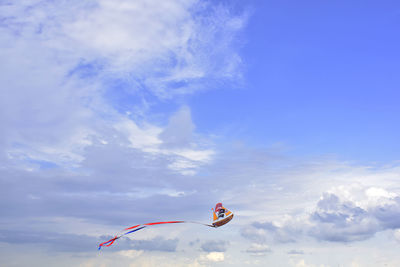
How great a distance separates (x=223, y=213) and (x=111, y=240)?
141ft

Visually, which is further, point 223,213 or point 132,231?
point 223,213

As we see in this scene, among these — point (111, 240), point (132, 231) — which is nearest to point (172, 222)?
point (132, 231)

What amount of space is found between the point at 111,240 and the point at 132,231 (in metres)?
7.47

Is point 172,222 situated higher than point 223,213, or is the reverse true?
point 223,213

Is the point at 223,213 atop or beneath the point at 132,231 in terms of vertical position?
atop

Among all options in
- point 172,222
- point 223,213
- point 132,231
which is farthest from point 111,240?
point 223,213

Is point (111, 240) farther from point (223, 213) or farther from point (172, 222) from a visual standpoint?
point (223, 213)

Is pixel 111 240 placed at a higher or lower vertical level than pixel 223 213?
lower

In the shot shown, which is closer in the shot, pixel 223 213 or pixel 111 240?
pixel 111 240

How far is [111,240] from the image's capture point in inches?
4343

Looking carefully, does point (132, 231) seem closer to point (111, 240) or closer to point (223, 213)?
point (111, 240)

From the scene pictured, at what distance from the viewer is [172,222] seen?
106 meters

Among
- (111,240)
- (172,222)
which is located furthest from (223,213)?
(111,240)

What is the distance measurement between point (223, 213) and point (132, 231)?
119ft
